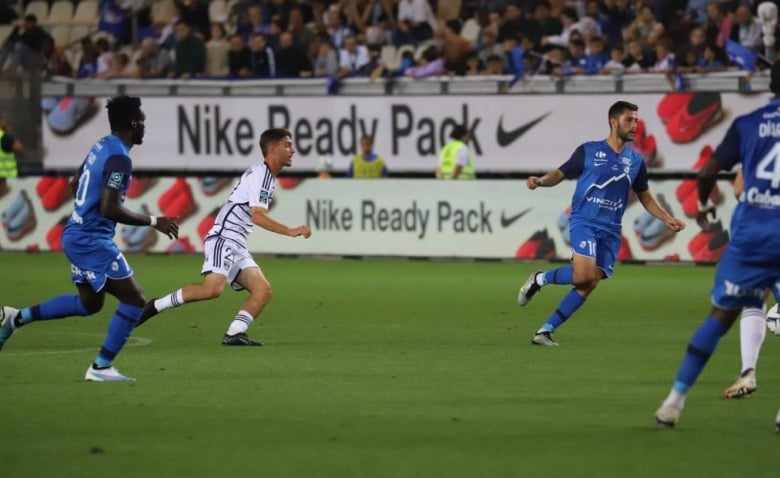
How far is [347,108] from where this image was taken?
2784 centimetres

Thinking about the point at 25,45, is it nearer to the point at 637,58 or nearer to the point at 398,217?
the point at 398,217

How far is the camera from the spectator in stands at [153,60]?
99.5 ft

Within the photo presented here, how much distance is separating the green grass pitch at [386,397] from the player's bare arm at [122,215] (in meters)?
1.11

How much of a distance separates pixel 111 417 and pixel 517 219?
15.5 metres

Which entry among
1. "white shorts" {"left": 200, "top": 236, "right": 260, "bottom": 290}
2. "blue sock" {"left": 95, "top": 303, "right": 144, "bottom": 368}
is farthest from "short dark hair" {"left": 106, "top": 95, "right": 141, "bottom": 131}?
"white shorts" {"left": 200, "top": 236, "right": 260, "bottom": 290}

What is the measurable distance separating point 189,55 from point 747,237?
2174 cm

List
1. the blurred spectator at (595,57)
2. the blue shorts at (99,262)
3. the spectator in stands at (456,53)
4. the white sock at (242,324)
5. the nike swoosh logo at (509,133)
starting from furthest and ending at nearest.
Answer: the spectator in stands at (456,53)
the nike swoosh logo at (509,133)
the blurred spectator at (595,57)
the white sock at (242,324)
the blue shorts at (99,262)

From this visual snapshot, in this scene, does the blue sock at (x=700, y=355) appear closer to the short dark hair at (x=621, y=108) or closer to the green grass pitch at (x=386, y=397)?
the green grass pitch at (x=386, y=397)

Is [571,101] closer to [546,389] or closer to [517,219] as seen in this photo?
[517,219]

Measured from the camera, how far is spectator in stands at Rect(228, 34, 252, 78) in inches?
1149

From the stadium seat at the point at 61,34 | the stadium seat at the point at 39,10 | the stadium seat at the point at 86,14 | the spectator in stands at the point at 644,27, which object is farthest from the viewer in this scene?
the stadium seat at the point at 39,10

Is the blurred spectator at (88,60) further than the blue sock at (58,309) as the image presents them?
Yes

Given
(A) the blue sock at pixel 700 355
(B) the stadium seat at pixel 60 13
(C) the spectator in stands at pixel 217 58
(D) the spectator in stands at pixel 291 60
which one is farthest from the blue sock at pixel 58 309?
(B) the stadium seat at pixel 60 13

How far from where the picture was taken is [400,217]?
83.5 ft
